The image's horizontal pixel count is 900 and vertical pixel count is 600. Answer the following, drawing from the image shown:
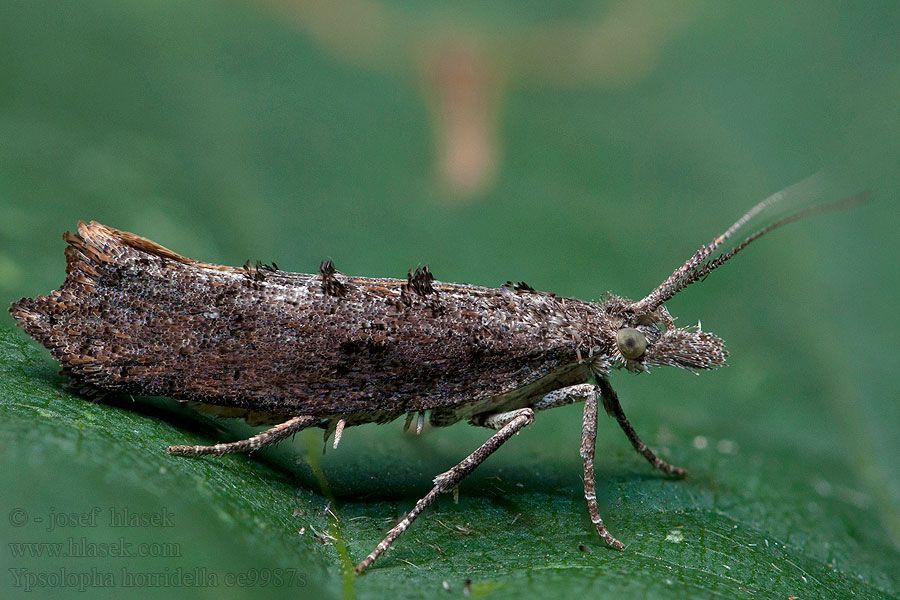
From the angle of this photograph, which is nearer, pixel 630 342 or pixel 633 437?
pixel 630 342

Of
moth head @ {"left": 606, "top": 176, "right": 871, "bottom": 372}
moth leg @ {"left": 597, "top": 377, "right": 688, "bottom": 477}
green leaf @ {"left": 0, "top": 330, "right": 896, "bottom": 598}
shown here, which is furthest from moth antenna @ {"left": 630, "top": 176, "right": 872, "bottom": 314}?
green leaf @ {"left": 0, "top": 330, "right": 896, "bottom": 598}

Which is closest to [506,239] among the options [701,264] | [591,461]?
[701,264]

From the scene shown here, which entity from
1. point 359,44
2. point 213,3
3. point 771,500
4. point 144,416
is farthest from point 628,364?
point 213,3

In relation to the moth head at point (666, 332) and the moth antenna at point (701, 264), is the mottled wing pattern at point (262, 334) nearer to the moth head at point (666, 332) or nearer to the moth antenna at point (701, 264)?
the moth head at point (666, 332)

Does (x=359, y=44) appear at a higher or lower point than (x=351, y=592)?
higher

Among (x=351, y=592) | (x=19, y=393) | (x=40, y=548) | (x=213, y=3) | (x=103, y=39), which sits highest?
(x=213, y=3)

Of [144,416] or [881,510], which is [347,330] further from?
[881,510]

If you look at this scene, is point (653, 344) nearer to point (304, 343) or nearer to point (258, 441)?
point (304, 343)
